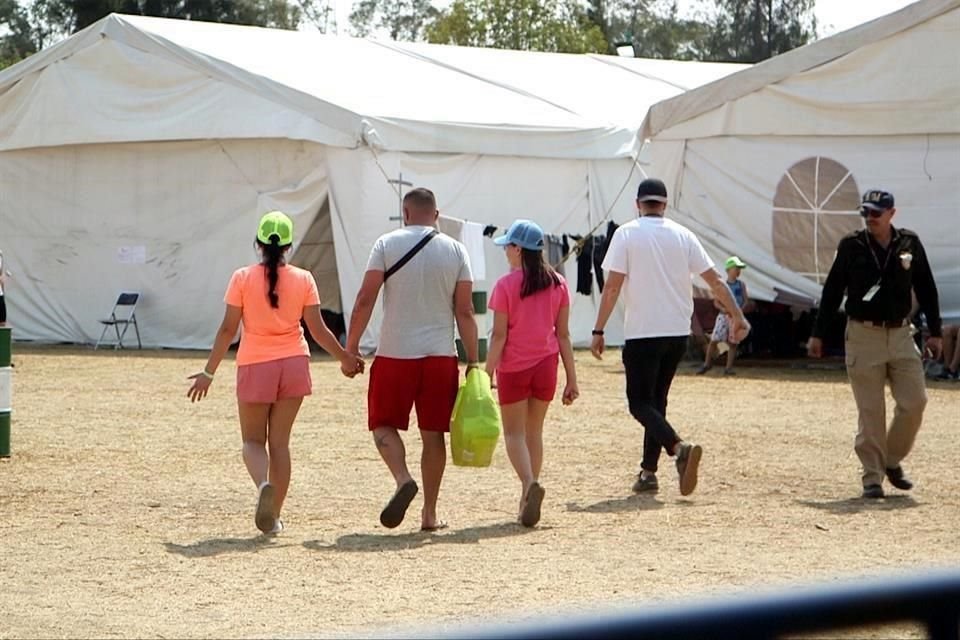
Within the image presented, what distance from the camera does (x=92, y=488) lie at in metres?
9.60

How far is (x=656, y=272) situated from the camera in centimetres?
913

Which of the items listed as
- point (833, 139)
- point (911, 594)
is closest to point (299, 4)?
point (833, 139)

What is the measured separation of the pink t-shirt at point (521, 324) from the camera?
8.27 meters

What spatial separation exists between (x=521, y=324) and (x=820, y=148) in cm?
1100

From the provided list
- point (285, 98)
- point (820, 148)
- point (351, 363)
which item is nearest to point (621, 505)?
point (351, 363)

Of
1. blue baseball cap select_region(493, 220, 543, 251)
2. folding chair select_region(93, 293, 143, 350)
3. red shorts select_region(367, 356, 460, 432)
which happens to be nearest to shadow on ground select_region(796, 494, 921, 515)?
blue baseball cap select_region(493, 220, 543, 251)

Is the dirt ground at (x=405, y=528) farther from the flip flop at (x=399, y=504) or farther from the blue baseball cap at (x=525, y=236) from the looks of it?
the blue baseball cap at (x=525, y=236)

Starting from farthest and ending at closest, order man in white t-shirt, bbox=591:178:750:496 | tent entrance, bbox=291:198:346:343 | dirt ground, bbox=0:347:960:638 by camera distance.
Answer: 1. tent entrance, bbox=291:198:346:343
2. man in white t-shirt, bbox=591:178:750:496
3. dirt ground, bbox=0:347:960:638

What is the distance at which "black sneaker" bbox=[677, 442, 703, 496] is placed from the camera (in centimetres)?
891

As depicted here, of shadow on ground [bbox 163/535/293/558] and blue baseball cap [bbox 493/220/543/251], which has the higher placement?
blue baseball cap [bbox 493/220/543/251]

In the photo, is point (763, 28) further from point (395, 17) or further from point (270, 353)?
point (270, 353)

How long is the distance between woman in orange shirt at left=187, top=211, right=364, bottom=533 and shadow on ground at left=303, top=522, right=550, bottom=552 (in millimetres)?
409

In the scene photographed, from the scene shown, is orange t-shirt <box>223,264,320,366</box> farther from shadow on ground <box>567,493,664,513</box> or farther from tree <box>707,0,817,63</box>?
tree <box>707,0,817,63</box>

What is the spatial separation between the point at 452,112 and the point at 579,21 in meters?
48.5
